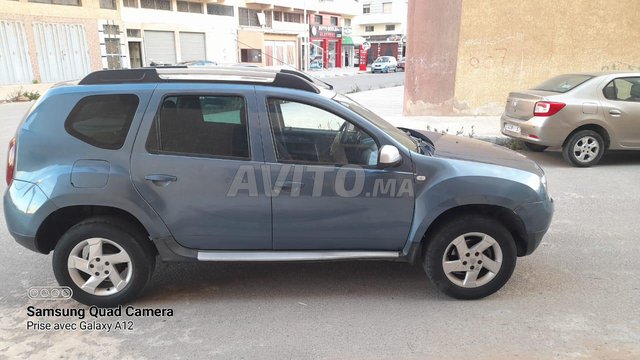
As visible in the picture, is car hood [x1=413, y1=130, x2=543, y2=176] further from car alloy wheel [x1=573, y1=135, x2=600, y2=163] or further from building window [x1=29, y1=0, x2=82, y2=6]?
building window [x1=29, y1=0, x2=82, y2=6]

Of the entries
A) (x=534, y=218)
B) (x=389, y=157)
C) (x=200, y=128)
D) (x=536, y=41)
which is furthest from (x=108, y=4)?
(x=534, y=218)

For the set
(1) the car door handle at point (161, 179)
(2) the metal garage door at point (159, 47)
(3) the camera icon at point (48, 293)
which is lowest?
(3) the camera icon at point (48, 293)

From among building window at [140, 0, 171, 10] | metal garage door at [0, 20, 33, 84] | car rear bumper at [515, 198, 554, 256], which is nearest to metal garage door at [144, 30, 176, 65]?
building window at [140, 0, 171, 10]

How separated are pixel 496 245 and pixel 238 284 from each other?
2.08 meters

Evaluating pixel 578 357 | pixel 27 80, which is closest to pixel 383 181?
pixel 578 357

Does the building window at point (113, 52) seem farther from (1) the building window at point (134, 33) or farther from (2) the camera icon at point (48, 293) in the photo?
(2) the camera icon at point (48, 293)

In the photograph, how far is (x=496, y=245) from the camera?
140 inches

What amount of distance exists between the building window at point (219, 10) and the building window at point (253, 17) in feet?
4.61

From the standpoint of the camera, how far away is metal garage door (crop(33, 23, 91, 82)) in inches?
902

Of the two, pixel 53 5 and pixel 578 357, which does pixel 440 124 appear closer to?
pixel 578 357

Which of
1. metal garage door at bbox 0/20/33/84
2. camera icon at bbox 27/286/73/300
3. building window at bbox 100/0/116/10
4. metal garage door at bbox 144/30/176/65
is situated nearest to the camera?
camera icon at bbox 27/286/73/300

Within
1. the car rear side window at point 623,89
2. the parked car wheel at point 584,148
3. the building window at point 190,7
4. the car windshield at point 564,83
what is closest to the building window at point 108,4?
the building window at point 190,7

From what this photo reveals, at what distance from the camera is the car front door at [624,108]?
758 cm

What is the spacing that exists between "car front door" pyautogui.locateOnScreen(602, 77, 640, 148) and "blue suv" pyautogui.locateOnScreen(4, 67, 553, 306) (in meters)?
5.11
